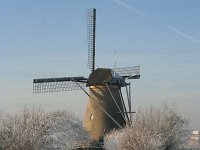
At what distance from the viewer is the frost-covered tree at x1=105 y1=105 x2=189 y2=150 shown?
35.5 meters

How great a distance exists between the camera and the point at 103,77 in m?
44.2

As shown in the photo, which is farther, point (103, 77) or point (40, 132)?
point (103, 77)

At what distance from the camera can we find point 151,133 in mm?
37406

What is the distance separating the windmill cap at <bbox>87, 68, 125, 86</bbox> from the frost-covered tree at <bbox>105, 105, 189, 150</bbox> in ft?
15.4

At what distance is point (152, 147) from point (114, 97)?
967cm

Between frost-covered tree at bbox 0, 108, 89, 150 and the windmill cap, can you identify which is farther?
the windmill cap

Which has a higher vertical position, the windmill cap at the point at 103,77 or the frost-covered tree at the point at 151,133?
the windmill cap at the point at 103,77

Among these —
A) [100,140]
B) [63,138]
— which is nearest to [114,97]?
[100,140]

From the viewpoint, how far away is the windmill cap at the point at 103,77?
1730 inches

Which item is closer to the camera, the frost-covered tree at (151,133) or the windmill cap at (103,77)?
the frost-covered tree at (151,133)

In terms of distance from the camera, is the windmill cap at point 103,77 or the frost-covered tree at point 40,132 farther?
the windmill cap at point 103,77

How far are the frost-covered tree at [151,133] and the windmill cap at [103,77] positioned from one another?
15.4 ft

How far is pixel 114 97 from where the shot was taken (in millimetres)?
44438

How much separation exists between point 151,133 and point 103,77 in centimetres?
879
